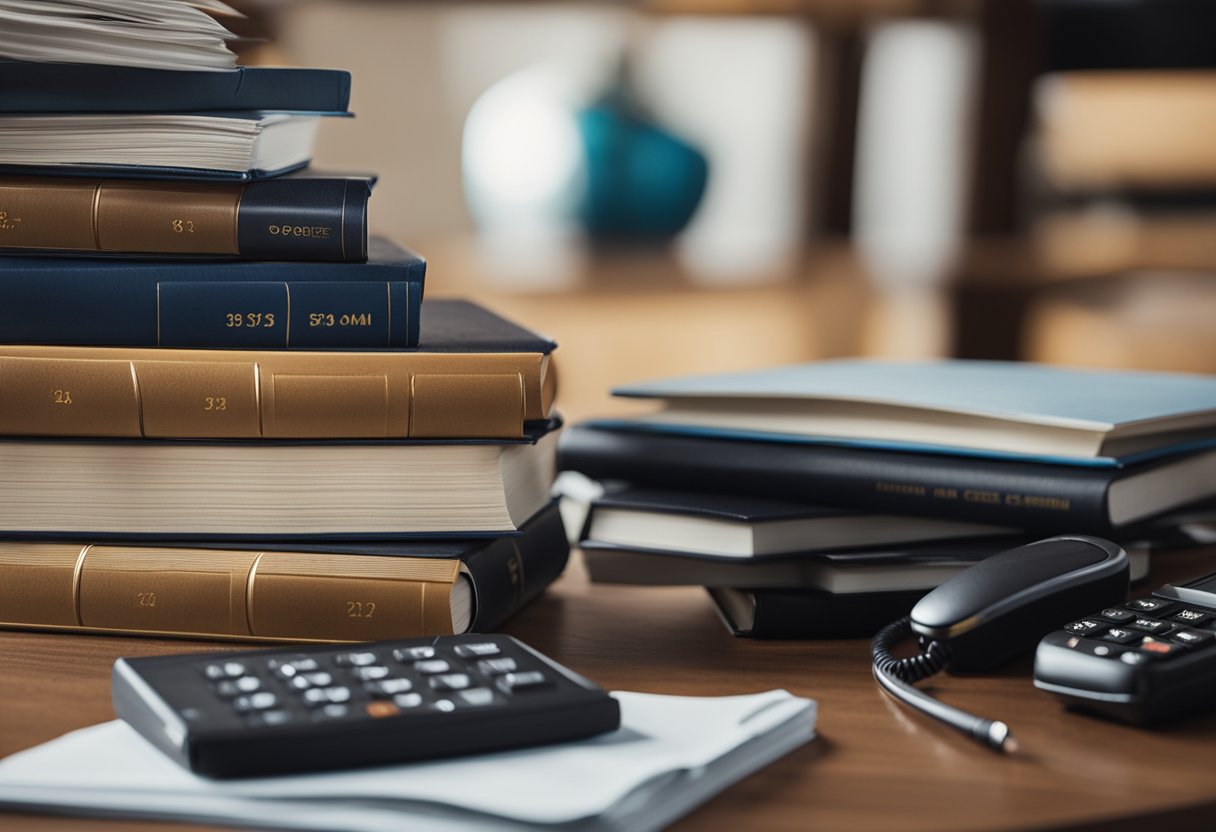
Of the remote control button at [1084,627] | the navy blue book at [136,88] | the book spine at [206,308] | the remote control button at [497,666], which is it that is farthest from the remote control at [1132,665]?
the navy blue book at [136,88]

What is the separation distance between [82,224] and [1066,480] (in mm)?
490

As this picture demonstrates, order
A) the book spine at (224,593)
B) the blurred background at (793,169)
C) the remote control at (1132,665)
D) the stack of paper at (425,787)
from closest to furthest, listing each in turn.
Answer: the stack of paper at (425,787) → the remote control at (1132,665) → the book spine at (224,593) → the blurred background at (793,169)

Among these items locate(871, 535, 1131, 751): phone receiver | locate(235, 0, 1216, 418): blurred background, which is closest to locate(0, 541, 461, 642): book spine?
locate(871, 535, 1131, 751): phone receiver

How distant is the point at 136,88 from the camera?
2.21 feet

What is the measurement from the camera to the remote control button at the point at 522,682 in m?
0.49

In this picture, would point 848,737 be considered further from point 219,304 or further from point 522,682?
point 219,304

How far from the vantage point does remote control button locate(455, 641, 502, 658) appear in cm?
52

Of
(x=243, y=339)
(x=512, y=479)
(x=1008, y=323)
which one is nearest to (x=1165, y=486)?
(x=512, y=479)

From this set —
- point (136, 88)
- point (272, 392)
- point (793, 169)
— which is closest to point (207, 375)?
point (272, 392)

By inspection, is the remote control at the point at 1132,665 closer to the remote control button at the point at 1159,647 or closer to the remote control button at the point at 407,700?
the remote control button at the point at 1159,647

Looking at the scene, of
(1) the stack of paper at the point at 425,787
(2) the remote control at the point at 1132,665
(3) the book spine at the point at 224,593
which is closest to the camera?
(1) the stack of paper at the point at 425,787

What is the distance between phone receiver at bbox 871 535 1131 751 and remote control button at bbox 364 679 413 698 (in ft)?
0.68

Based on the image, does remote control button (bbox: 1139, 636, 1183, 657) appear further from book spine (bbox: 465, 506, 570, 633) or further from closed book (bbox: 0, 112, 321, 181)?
closed book (bbox: 0, 112, 321, 181)

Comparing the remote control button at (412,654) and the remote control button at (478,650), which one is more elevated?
the remote control button at (412,654)
